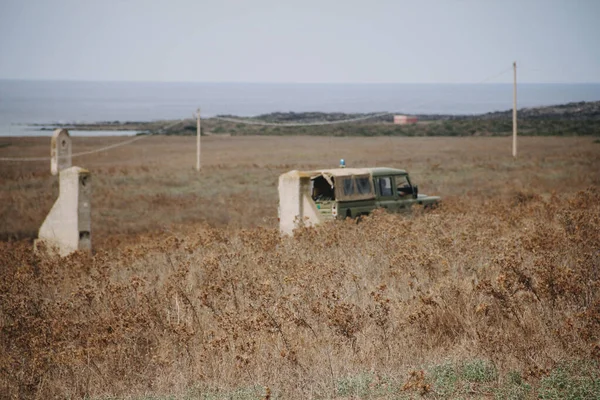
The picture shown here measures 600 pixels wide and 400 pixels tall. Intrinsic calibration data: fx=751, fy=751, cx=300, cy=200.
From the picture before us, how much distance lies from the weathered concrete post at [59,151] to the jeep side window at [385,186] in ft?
73.0

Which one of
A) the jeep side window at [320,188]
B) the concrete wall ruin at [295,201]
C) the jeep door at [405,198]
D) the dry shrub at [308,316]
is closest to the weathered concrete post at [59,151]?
the jeep side window at [320,188]

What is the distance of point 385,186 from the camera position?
735 inches

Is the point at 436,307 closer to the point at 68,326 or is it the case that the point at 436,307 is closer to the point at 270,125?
the point at 68,326

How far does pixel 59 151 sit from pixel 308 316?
31.8 m

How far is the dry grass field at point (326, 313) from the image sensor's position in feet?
23.6

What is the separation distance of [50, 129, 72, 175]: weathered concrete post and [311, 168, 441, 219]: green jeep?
72.0ft

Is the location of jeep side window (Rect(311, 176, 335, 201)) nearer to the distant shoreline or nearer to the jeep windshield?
the jeep windshield

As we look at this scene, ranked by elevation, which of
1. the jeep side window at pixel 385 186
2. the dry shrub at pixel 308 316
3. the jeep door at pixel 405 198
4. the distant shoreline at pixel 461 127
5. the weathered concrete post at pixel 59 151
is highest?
the distant shoreline at pixel 461 127

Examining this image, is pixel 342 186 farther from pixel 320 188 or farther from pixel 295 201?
pixel 295 201

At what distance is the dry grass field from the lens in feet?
23.6

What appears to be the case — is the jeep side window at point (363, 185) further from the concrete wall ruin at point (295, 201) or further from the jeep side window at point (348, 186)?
the concrete wall ruin at point (295, 201)

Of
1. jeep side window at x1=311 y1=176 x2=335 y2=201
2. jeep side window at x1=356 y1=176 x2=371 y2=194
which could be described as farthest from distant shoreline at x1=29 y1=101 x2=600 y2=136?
jeep side window at x1=356 y1=176 x2=371 y2=194

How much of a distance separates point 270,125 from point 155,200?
61.4 meters

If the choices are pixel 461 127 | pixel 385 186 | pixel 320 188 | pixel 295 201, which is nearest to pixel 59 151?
pixel 320 188
